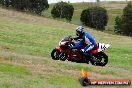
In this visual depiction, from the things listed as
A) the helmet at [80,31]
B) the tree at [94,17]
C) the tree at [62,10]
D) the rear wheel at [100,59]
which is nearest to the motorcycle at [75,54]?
the rear wheel at [100,59]

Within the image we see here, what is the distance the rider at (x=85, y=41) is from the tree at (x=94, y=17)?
56736 millimetres

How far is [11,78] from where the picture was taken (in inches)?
683

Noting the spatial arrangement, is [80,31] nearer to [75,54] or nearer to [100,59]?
[75,54]

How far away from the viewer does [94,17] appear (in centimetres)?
8119

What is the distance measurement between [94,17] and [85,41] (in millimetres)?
57267

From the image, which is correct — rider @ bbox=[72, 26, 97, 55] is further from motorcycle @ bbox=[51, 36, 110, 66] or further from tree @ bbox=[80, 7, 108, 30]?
tree @ bbox=[80, 7, 108, 30]

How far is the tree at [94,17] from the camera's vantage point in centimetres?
8177

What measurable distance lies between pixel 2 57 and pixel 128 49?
2384 cm

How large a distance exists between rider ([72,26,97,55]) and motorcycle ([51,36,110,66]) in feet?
0.66

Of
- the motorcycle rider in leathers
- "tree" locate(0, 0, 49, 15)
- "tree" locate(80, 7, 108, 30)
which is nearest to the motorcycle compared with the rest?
the motorcycle rider in leathers

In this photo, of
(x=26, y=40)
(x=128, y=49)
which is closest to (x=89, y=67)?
(x=26, y=40)

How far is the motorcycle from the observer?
80.2 feet

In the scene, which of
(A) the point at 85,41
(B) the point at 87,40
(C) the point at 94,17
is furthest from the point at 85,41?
(C) the point at 94,17

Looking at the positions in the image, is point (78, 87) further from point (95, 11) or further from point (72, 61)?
point (95, 11)
